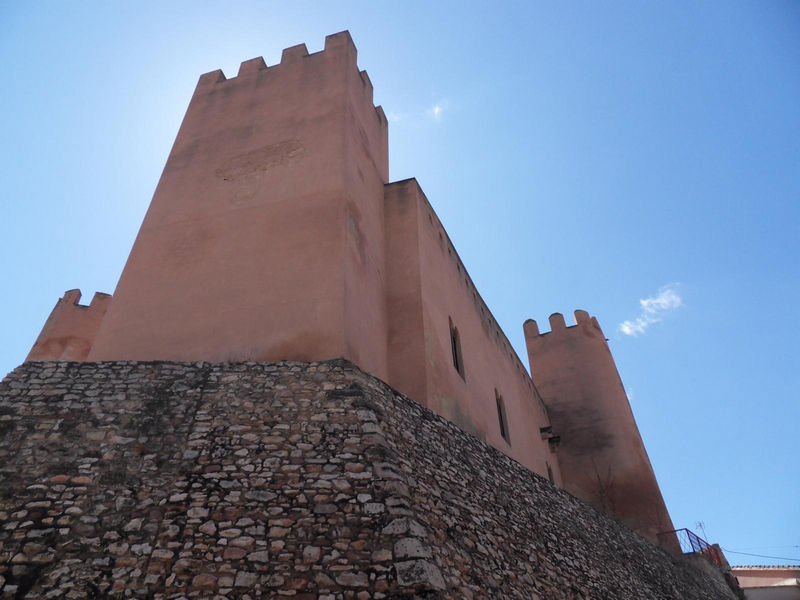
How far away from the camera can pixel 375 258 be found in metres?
10.3

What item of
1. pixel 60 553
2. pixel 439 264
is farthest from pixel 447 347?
pixel 60 553

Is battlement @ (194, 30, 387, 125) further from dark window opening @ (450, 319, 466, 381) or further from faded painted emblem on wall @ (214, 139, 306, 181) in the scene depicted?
dark window opening @ (450, 319, 466, 381)

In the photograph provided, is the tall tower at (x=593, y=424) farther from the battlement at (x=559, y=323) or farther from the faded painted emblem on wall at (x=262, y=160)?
the faded painted emblem on wall at (x=262, y=160)

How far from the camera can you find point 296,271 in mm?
8664

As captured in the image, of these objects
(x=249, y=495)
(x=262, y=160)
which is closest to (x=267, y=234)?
(x=262, y=160)

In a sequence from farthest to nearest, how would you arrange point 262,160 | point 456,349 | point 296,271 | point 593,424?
point 593,424 → point 456,349 → point 262,160 → point 296,271

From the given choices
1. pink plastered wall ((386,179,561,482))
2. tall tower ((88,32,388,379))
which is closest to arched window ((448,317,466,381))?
pink plastered wall ((386,179,561,482))

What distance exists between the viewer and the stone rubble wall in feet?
15.9

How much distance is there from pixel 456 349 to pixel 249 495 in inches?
269

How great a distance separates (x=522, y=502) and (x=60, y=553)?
6.15 meters

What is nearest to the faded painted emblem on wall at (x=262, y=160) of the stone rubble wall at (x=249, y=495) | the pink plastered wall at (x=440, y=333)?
the pink plastered wall at (x=440, y=333)

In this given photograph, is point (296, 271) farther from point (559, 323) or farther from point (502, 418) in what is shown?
point (559, 323)

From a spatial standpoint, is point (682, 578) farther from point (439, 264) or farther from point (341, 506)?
→ point (341, 506)

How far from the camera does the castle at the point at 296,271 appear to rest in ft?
26.5
